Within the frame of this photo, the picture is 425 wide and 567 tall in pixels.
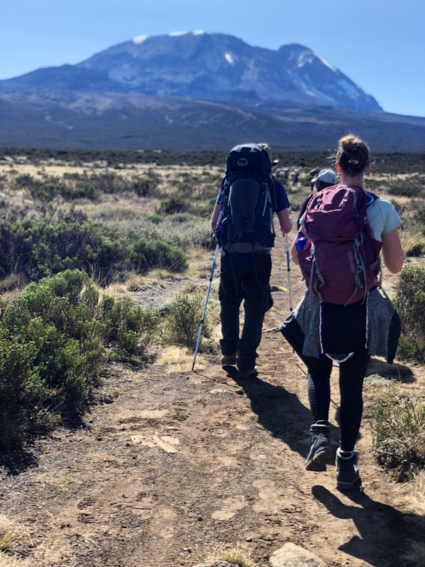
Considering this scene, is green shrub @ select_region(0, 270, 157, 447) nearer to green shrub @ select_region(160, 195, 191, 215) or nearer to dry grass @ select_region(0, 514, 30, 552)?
dry grass @ select_region(0, 514, 30, 552)

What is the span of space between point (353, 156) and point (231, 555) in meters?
1.93

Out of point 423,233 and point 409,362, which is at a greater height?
point 423,233

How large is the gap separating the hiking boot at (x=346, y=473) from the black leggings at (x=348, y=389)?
6 cm

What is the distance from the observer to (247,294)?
4.43m

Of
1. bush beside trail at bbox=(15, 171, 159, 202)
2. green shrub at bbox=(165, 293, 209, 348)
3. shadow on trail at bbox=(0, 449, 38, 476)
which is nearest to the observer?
shadow on trail at bbox=(0, 449, 38, 476)

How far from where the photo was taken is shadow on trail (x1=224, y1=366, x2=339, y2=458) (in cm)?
351

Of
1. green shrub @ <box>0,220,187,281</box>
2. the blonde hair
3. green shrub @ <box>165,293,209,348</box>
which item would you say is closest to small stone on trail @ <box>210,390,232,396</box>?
green shrub @ <box>165,293,209,348</box>

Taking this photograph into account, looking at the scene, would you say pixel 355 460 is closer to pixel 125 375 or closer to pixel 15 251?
pixel 125 375

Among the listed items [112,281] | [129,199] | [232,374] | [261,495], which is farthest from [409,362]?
[129,199]

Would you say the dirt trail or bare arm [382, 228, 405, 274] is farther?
bare arm [382, 228, 405, 274]

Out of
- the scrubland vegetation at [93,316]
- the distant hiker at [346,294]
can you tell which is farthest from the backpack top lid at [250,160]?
the scrubland vegetation at [93,316]

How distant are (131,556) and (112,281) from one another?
5.97 metres

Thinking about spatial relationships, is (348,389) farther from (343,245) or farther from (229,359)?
(229,359)

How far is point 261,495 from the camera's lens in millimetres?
2814
